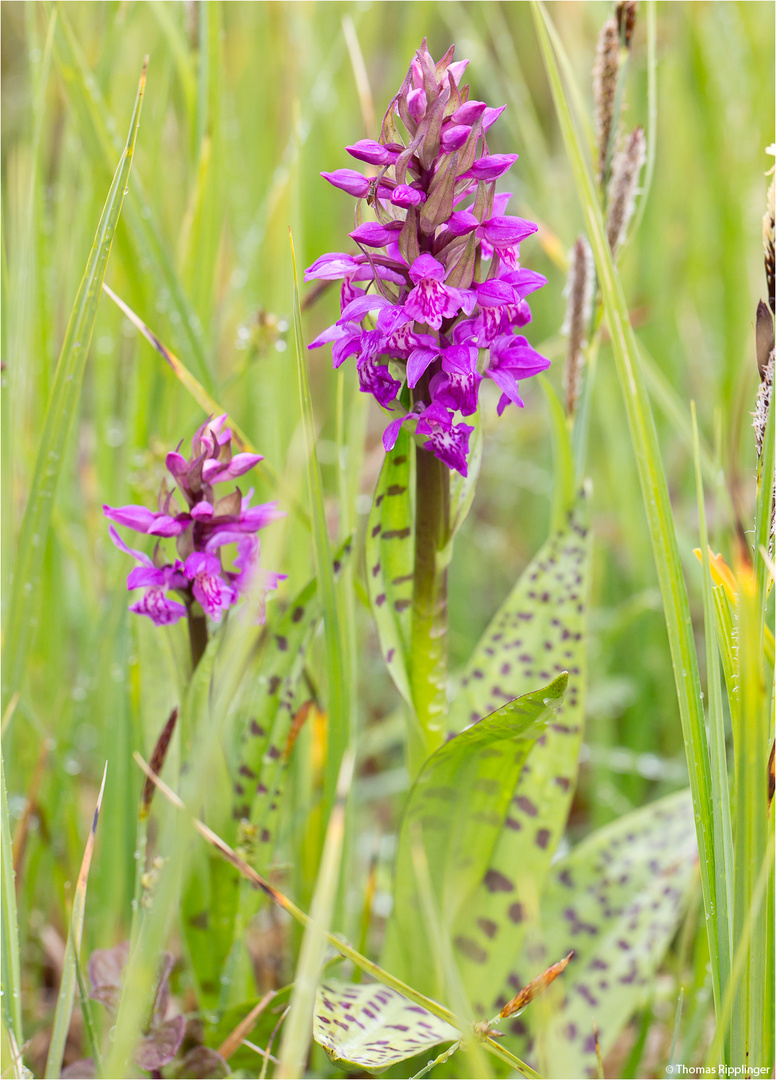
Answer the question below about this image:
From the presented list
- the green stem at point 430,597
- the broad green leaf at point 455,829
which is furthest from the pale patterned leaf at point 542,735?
the green stem at point 430,597

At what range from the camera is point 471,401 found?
0.72 m

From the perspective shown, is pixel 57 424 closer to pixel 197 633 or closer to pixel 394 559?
pixel 197 633

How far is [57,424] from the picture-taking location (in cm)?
85

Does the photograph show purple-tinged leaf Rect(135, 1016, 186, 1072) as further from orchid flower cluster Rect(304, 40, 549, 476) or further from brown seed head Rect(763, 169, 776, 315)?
brown seed head Rect(763, 169, 776, 315)

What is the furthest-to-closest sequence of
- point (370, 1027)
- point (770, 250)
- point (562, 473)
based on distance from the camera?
point (562, 473) < point (370, 1027) < point (770, 250)

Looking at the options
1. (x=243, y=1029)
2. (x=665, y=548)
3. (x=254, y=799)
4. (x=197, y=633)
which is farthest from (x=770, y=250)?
(x=243, y=1029)

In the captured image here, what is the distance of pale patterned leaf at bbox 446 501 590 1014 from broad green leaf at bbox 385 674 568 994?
0.04 feet

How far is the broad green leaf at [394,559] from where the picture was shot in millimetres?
835

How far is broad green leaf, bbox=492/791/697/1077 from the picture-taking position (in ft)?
3.22

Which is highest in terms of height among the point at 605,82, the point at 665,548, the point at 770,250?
the point at 605,82

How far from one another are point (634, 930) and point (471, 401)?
28.2 inches

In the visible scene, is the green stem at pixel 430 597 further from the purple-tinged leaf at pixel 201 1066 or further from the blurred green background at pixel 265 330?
the purple-tinged leaf at pixel 201 1066

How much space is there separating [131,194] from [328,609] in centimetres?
65

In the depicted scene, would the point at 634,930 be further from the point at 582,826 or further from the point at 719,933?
the point at 582,826
